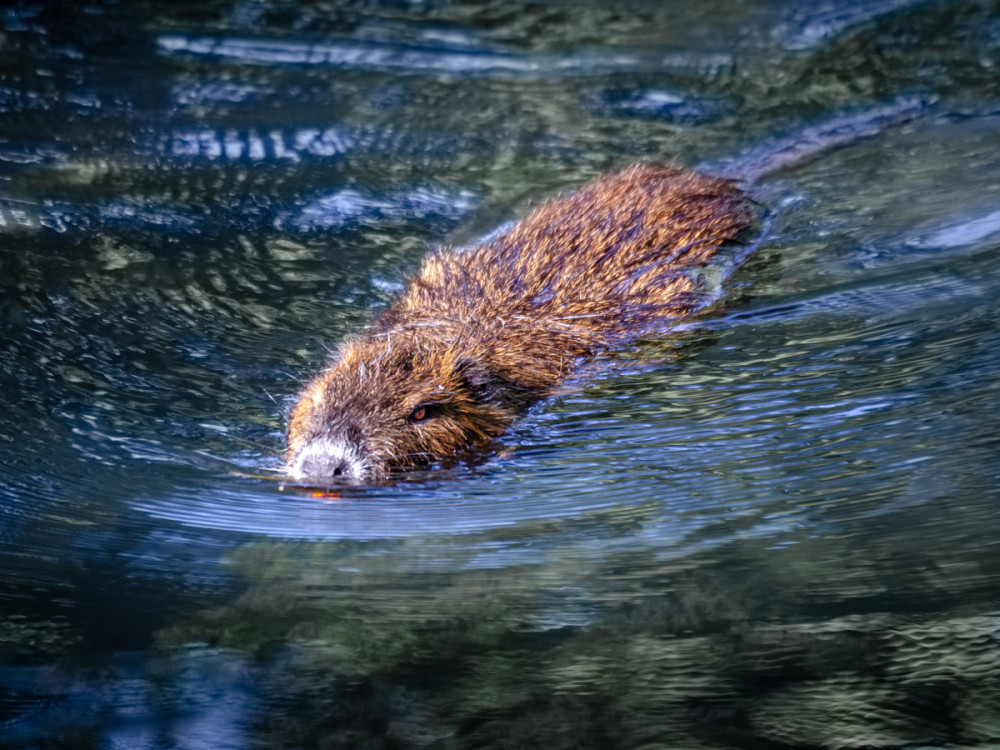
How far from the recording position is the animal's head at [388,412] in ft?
12.0

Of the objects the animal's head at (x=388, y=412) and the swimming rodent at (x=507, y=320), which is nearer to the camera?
the animal's head at (x=388, y=412)

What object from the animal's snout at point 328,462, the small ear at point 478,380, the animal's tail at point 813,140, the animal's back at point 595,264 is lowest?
the animal's snout at point 328,462

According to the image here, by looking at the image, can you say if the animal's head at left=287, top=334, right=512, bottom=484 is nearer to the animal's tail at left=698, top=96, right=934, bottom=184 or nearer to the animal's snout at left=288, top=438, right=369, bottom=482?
the animal's snout at left=288, top=438, right=369, bottom=482

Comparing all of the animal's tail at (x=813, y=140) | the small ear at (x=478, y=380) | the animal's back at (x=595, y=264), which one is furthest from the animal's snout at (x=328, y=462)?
the animal's tail at (x=813, y=140)

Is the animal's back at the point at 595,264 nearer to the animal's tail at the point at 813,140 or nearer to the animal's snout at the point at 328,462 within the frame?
the animal's snout at the point at 328,462

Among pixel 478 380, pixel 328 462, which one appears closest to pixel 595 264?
pixel 478 380

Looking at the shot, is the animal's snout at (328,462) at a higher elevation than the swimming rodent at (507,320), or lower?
lower

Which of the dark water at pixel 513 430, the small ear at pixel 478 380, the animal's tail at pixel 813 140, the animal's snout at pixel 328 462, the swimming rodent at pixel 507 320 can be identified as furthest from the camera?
the animal's tail at pixel 813 140

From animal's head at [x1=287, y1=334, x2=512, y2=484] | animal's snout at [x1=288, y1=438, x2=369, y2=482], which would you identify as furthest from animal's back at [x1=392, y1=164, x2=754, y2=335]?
animal's snout at [x1=288, y1=438, x2=369, y2=482]

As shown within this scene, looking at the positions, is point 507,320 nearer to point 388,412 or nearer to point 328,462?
point 388,412

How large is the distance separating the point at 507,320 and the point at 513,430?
0.44 m

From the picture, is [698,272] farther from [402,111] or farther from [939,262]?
[402,111]

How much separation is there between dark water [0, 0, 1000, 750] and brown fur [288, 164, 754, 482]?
5.2 inches

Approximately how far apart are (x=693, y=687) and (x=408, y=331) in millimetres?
1927
